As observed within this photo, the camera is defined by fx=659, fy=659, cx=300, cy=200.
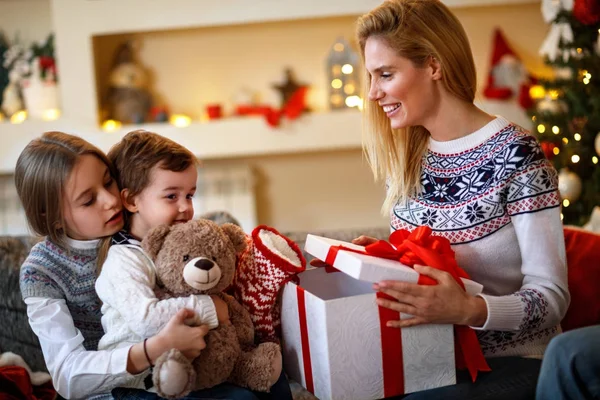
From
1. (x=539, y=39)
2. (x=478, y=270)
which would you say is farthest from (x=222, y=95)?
(x=478, y=270)

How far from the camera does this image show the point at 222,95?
4273 millimetres

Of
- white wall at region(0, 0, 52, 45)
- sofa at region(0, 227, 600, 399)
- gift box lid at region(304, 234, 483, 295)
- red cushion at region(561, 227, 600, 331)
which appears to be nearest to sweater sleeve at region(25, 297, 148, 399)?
gift box lid at region(304, 234, 483, 295)

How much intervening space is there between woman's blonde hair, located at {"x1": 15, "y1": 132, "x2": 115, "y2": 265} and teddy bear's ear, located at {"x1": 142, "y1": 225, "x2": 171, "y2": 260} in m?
0.18

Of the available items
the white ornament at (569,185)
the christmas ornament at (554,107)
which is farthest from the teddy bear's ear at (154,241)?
the christmas ornament at (554,107)

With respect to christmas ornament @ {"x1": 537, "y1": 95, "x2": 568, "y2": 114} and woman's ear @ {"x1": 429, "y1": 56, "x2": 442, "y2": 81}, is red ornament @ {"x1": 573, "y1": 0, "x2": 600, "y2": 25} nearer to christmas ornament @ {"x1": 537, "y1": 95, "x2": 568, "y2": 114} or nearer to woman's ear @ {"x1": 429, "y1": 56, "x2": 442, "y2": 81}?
christmas ornament @ {"x1": 537, "y1": 95, "x2": 568, "y2": 114}

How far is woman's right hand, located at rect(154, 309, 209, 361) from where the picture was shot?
129 centimetres

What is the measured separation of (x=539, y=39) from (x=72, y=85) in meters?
2.89

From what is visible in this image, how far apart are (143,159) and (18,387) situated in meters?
0.73

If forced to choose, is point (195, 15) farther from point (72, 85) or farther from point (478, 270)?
point (478, 270)

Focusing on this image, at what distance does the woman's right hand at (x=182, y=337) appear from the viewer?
4.24ft

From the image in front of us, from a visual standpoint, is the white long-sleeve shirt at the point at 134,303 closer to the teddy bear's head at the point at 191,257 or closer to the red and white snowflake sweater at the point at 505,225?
the teddy bear's head at the point at 191,257

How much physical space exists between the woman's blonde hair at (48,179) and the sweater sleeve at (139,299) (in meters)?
0.13

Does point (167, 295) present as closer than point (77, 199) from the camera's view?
Yes

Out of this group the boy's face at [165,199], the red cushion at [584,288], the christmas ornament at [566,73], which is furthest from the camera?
the christmas ornament at [566,73]
